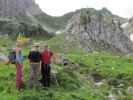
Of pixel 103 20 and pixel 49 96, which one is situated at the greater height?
pixel 103 20

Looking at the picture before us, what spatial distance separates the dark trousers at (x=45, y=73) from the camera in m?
26.6

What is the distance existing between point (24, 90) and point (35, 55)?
6.51 feet

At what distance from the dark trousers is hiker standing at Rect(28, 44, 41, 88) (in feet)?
0.91

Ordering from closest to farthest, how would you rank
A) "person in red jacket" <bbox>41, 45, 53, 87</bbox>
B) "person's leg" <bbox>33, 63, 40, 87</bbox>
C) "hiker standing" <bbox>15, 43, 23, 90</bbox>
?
"hiker standing" <bbox>15, 43, 23, 90</bbox> → "person's leg" <bbox>33, 63, 40, 87</bbox> → "person in red jacket" <bbox>41, 45, 53, 87</bbox>

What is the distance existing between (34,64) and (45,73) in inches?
34.2

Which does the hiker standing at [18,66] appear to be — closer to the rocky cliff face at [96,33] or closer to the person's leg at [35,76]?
the person's leg at [35,76]

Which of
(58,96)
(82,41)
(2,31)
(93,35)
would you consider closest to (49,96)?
(58,96)

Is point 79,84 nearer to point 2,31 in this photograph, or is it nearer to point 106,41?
point 106,41

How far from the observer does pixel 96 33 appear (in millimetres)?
111250

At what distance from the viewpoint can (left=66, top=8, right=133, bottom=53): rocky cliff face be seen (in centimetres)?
10281

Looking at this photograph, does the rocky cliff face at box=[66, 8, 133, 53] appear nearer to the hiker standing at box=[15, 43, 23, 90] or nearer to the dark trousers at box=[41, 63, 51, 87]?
the dark trousers at box=[41, 63, 51, 87]

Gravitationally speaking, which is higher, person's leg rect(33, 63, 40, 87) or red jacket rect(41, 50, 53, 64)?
red jacket rect(41, 50, 53, 64)

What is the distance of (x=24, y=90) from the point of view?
25922 mm

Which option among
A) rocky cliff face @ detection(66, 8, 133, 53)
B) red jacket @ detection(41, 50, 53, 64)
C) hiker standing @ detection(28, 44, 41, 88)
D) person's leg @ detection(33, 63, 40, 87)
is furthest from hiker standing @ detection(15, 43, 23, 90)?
rocky cliff face @ detection(66, 8, 133, 53)
